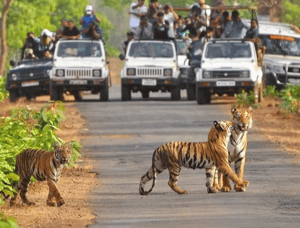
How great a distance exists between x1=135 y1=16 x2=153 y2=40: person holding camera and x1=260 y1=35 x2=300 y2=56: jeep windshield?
12.4 feet

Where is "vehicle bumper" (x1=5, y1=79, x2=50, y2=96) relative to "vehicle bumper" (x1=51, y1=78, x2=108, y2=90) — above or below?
below

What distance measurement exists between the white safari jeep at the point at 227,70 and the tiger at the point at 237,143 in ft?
56.8

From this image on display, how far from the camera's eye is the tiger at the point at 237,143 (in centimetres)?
1325

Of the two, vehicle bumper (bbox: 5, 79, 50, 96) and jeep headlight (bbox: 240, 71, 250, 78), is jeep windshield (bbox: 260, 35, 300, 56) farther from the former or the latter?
vehicle bumper (bbox: 5, 79, 50, 96)

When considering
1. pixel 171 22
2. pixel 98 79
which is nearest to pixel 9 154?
pixel 98 79

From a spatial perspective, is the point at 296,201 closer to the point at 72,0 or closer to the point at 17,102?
the point at 17,102

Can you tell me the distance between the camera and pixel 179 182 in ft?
48.0

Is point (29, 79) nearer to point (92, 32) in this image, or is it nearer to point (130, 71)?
point (92, 32)

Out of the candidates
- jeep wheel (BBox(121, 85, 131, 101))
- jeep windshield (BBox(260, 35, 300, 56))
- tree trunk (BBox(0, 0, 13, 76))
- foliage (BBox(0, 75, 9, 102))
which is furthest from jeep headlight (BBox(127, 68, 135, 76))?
tree trunk (BBox(0, 0, 13, 76))

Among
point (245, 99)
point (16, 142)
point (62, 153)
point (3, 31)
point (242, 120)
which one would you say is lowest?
point (3, 31)

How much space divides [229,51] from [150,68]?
2687 mm

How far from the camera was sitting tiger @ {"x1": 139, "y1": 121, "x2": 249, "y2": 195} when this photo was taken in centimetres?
1316

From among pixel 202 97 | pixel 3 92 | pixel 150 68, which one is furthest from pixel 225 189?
pixel 3 92

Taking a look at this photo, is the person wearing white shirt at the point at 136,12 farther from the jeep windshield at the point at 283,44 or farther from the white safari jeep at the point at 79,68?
the jeep windshield at the point at 283,44
